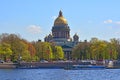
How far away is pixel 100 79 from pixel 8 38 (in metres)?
52.1

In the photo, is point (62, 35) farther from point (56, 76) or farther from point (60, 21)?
point (56, 76)

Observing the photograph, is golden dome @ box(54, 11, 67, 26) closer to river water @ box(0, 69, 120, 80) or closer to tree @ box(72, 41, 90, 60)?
tree @ box(72, 41, 90, 60)

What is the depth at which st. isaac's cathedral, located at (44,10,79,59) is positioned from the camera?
18012 centimetres

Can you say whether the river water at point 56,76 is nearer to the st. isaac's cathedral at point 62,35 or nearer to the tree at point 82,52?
the tree at point 82,52

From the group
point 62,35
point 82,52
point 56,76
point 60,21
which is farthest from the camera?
point 62,35

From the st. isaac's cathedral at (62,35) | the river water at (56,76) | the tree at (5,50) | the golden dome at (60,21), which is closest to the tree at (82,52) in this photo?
the st. isaac's cathedral at (62,35)

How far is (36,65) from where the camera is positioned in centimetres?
11181

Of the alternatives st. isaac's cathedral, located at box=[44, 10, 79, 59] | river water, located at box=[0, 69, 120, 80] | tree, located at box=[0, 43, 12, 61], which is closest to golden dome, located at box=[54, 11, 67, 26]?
st. isaac's cathedral, located at box=[44, 10, 79, 59]

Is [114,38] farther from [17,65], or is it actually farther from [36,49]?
[17,65]

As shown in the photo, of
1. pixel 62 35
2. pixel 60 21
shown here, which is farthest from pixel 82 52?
pixel 62 35

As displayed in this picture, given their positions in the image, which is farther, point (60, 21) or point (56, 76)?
point (60, 21)

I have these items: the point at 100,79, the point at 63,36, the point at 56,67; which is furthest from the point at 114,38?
the point at 100,79

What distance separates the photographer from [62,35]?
184250mm

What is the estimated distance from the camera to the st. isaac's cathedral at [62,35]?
18012 cm
